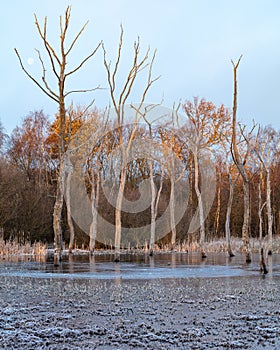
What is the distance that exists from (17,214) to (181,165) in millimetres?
14220

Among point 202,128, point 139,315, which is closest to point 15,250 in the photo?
point 202,128

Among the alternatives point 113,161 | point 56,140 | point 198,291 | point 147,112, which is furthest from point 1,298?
point 56,140

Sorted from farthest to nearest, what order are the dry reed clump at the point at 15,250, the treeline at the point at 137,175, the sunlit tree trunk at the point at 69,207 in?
the treeline at the point at 137,175 → the sunlit tree trunk at the point at 69,207 → the dry reed clump at the point at 15,250

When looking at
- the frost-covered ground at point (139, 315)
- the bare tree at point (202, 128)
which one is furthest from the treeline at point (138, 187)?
the frost-covered ground at point (139, 315)

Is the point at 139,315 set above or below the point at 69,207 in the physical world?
below

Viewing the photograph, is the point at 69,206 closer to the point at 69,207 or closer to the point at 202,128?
the point at 69,207

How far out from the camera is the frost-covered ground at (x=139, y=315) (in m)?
6.46

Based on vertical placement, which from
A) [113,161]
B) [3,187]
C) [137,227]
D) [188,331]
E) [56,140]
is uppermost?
[56,140]

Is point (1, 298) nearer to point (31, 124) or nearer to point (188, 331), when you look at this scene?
point (188, 331)

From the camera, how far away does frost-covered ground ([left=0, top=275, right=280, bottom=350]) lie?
21.2 ft

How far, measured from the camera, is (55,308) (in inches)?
351

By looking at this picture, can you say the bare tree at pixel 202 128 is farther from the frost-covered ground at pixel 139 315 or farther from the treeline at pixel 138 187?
the frost-covered ground at pixel 139 315

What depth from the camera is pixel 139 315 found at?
8273 mm

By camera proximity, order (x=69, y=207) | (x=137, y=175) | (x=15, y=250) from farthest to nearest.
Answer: (x=137, y=175) → (x=69, y=207) → (x=15, y=250)
